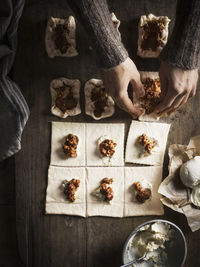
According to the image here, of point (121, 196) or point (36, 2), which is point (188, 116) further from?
point (36, 2)

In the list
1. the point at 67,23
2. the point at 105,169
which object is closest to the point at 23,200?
the point at 105,169

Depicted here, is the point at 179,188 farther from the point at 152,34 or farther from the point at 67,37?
the point at 67,37

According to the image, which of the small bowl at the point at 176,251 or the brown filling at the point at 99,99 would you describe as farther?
the brown filling at the point at 99,99

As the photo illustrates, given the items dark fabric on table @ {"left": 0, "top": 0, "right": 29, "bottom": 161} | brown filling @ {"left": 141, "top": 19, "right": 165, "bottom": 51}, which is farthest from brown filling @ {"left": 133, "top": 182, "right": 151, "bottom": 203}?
brown filling @ {"left": 141, "top": 19, "right": 165, "bottom": 51}

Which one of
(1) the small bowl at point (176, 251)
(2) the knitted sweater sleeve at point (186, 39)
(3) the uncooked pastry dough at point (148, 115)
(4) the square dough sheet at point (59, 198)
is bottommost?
(1) the small bowl at point (176, 251)

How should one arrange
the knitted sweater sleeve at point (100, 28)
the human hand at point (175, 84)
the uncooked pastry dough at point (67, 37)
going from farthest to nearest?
1. the uncooked pastry dough at point (67, 37)
2. the human hand at point (175, 84)
3. the knitted sweater sleeve at point (100, 28)

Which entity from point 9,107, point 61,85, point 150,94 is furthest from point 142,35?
point 9,107

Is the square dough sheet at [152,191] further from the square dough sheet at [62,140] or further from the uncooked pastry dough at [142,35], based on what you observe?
the uncooked pastry dough at [142,35]

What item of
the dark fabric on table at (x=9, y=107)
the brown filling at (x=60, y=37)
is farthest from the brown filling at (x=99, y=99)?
the dark fabric on table at (x=9, y=107)
